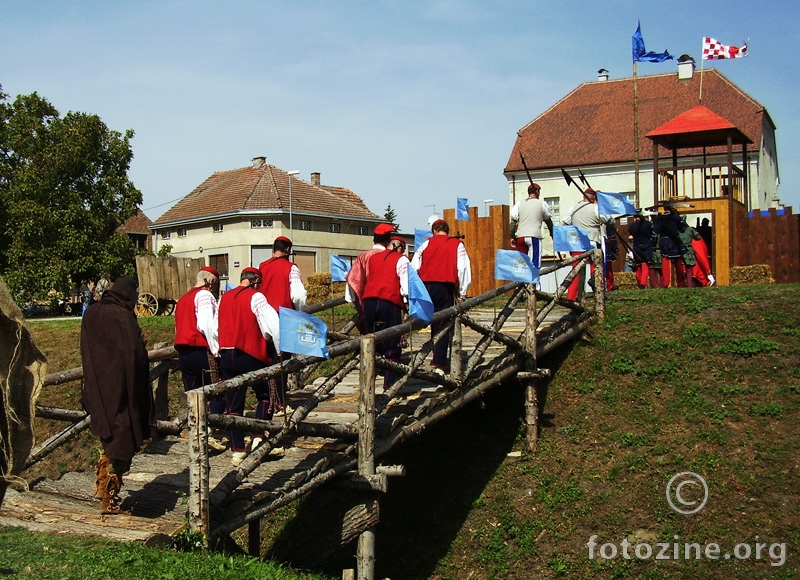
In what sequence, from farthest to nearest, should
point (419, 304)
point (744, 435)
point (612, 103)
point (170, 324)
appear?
point (612, 103) < point (170, 324) < point (744, 435) < point (419, 304)

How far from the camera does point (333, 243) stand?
47.5 metres

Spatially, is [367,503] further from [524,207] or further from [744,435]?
[524,207]

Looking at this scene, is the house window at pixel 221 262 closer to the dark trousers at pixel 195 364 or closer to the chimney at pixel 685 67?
the chimney at pixel 685 67

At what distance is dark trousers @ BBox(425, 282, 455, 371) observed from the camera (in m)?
9.62

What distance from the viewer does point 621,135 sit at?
38531mm

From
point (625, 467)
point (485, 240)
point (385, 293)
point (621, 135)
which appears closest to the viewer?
point (385, 293)

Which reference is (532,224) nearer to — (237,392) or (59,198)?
(237,392)

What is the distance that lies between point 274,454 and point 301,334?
1.64 m

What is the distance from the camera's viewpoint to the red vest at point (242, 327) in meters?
7.87

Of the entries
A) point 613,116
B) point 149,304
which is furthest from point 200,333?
point 613,116

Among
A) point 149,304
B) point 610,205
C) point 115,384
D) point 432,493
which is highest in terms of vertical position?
point 610,205

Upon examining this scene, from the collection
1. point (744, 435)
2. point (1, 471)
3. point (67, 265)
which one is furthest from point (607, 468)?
point (67, 265)

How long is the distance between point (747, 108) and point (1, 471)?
38.5 meters

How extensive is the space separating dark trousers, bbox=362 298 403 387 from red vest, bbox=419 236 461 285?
A: 95 centimetres
